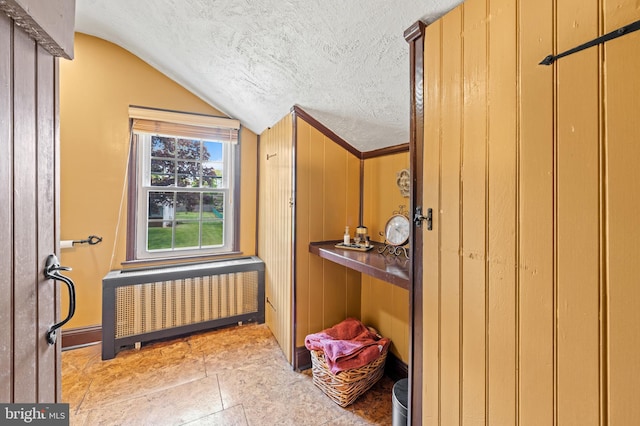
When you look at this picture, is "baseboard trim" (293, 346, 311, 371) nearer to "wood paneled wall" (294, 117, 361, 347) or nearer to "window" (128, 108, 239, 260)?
"wood paneled wall" (294, 117, 361, 347)

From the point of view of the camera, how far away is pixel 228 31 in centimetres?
152

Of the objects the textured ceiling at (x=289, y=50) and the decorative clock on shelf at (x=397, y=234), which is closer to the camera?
the textured ceiling at (x=289, y=50)

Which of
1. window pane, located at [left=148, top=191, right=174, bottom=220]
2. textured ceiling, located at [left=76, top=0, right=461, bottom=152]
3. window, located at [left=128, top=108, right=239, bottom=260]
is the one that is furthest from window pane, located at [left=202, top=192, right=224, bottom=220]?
textured ceiling, located at [left=76, top=0, right=461, bottom=152]

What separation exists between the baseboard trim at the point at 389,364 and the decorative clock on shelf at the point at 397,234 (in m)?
0.82

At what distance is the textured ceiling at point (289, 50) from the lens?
113 centimetres

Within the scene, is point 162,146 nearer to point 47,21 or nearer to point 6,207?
point 47,21

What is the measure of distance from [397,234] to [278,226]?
1.06 m

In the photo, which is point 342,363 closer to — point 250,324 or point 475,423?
point 475,423

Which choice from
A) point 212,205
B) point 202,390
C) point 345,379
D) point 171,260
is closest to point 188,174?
point 212,205

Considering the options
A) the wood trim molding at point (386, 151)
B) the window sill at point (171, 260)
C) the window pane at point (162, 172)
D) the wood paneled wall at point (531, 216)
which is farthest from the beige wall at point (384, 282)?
the window pane at point (162, 172)

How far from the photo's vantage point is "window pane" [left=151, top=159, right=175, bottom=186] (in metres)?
2.57

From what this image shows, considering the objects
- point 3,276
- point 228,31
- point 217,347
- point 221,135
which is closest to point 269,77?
point 228,31

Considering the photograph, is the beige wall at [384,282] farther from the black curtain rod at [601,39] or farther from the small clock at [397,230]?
the black curtain rod at [601,39]

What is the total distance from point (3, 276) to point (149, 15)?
187 centimetres
